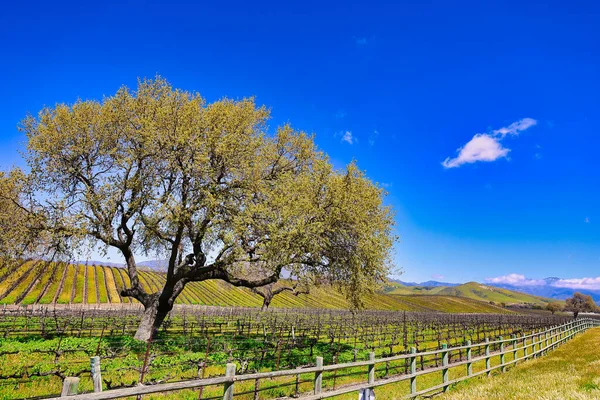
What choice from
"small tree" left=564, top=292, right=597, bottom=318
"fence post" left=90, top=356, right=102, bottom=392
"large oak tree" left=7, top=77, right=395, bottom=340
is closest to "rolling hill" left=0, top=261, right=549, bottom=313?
"large oak tree" left=7, top=77, right=395, bottom=340

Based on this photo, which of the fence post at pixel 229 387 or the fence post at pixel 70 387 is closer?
the fence post at pixel 70 387

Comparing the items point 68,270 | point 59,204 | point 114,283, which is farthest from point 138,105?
point 68,270

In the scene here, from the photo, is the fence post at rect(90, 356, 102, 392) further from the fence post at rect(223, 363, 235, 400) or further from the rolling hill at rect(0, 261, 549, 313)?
the rolling hill at rect(0, 261, 549, 313)

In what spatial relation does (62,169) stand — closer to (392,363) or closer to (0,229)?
(0,229)

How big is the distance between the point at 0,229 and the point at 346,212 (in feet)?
63.3

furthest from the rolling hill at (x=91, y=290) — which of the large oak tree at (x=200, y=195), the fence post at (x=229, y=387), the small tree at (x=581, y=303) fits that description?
the small tree at (x=581, y=303)

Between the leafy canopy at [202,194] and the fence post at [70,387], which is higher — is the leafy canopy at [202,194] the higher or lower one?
the higher one

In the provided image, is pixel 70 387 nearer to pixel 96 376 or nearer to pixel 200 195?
pixel 96 376

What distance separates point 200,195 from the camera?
2052cm

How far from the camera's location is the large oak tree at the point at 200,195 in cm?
2020

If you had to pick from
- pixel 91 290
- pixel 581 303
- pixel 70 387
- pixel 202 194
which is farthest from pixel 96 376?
pixel 581 303

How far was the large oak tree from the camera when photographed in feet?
66.3

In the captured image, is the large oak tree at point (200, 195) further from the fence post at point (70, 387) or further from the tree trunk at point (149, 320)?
the fence post at point (70, 387)

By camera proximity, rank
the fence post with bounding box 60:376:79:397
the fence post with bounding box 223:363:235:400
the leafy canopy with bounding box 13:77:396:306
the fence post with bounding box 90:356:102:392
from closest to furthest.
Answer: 1. the fence post with bounding box 60:376:79:397
2. the fence post with bounding box 90:356:102:392
3. the fence post with bounding box 223:363:235:400
4. the leafy canopy with bounding box 13:77:396:306
